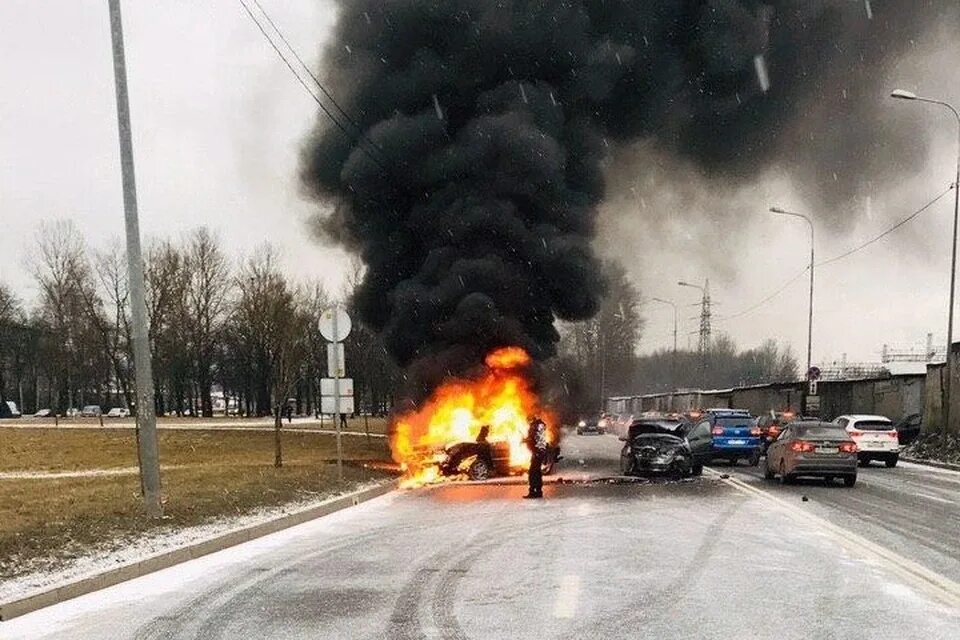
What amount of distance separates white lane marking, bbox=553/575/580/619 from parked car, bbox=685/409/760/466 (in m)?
17.1

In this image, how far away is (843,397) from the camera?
1564 inches

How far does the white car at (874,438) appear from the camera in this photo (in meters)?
23.0

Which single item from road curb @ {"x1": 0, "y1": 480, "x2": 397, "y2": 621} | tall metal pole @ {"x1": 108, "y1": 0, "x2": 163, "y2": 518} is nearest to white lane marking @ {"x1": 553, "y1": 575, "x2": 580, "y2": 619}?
road curb @ {"x1": 0, "y1": 480, "x2": 397, "y2": 621}

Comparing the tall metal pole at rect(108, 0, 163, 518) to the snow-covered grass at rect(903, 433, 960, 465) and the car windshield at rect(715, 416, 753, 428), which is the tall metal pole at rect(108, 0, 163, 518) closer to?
the car windshield at rect(715, 416, 753, 428)

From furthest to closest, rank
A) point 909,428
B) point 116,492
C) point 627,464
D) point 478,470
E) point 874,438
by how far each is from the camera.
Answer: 1. point 909,428
2. point 874,438
3. point 627,464
4. point 478,470
5. point 116,492

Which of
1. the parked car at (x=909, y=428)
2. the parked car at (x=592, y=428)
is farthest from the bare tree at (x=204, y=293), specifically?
the parked car at (x=909, y=428)

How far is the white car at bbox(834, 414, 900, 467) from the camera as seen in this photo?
23.0 m

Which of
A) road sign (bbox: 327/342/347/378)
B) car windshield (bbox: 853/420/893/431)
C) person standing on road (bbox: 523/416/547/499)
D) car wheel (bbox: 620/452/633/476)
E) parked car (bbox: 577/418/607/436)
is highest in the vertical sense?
road sign (bbox: 327/342/347/378)

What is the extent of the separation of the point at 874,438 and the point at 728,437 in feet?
12.7

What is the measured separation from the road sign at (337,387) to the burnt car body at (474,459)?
4015 mm

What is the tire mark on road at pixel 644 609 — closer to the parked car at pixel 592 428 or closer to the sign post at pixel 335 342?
the sign post at pixel 335 342

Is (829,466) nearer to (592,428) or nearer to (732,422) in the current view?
(732,422)

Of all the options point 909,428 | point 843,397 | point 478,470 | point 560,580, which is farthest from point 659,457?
point 843,397

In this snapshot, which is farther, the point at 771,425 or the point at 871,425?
the point at 771,425
